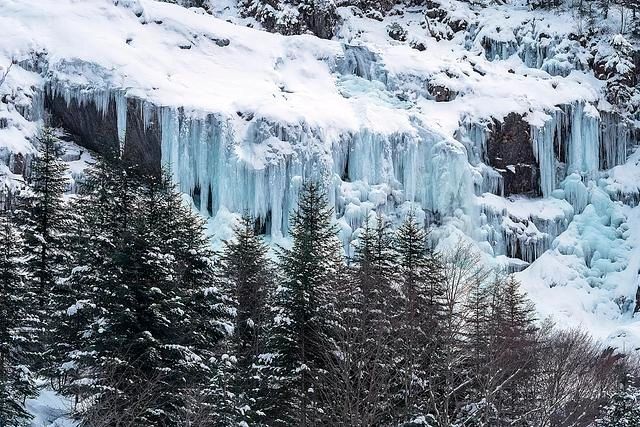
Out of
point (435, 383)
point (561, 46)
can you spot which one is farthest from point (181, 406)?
point (561, 46)

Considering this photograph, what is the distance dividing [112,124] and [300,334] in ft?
76.3

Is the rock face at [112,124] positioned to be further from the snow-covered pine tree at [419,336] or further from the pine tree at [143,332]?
the snow-covered pine tree at [419,336]

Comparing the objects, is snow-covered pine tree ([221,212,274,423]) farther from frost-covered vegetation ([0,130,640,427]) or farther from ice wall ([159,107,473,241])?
ice wall ([159,107,473,241])

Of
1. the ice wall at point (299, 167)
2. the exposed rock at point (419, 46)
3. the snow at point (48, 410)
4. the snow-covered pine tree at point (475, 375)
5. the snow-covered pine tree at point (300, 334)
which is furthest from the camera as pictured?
the exposed rock at point (419, 46)

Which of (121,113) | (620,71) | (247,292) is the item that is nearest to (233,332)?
(247,292)

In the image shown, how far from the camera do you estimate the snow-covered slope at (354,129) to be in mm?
38938

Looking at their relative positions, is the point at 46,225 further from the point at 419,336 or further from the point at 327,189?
the point at 327,189

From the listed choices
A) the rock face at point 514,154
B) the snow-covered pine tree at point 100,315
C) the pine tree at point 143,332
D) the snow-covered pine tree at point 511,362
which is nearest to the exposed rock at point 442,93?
the rock face at point 514,154

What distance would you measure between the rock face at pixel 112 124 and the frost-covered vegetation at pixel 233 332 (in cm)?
1288

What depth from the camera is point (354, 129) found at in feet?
138

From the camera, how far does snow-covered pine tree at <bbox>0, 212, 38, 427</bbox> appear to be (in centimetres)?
1778

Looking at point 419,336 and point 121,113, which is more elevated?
point 121,113

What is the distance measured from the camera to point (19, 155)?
36.1 m

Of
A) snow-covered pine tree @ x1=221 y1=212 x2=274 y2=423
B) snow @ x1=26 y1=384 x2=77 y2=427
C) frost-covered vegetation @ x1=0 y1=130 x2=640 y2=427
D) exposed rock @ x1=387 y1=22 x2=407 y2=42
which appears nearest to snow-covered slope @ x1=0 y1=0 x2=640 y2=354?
exposed rock @ x1=387 y1=22 x2=407 y2=42
